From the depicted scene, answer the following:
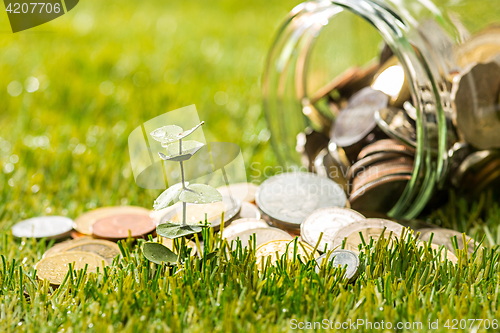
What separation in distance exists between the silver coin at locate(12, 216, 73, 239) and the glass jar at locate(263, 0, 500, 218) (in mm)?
1017

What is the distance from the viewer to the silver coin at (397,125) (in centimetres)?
166

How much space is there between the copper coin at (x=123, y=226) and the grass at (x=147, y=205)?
0.17 metres

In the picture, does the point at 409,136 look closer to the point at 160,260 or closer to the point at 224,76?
the point at 160,260

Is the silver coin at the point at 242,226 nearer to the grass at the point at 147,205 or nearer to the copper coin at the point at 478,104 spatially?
the grass at the point at 147,205

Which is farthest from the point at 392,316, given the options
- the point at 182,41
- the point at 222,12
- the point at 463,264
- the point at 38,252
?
the point at 222,12

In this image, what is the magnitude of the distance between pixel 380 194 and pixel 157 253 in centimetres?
87

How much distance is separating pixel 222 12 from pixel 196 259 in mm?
5787

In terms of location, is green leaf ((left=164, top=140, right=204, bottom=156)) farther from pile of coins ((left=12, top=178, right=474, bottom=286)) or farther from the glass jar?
the glass jar

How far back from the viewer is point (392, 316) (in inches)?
43.4

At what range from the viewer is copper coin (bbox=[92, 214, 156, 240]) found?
161cm

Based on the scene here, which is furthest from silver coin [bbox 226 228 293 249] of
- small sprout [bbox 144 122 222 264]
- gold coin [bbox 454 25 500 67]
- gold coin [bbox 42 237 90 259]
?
gold coin [bbox 454 25 500 67]

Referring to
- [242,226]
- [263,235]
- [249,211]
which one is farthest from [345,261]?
[249,211]

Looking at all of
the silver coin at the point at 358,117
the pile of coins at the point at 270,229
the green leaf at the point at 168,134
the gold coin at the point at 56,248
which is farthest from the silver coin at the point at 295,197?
the gold coin at the point at 56,248

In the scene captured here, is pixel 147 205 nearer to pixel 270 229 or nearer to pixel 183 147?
pixel 270 229
